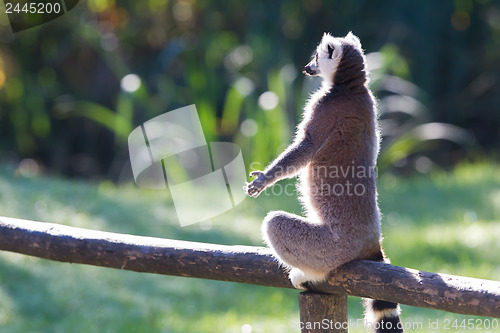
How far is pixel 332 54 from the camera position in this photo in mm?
2434

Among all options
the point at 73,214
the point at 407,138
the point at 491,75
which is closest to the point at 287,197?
the point at 407,138

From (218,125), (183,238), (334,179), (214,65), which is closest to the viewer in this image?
(334,179)

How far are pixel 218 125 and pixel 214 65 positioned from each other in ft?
2.83

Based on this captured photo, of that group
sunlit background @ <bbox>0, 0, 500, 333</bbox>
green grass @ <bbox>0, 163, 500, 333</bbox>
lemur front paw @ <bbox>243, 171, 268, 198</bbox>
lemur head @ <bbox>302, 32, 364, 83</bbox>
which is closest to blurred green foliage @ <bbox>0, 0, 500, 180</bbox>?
sunlit background @ <bbox>0, 0, 500, 333</bbox>

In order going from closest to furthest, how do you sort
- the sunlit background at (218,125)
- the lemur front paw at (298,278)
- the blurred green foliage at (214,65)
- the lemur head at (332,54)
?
the lemur front paw at (298,278)
the lemur head at (332,54)
the sunlit background at (218,125)
the blurred green foliage at (214,65)

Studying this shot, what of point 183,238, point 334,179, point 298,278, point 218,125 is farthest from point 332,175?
point 218,125

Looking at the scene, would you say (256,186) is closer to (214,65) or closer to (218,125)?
(218,125)

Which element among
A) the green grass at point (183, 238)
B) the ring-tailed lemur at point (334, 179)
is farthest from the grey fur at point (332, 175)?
the green grass at point (183, 238)

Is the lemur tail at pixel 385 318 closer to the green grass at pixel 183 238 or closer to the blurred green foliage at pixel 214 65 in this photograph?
the green grass at pixel 183 238

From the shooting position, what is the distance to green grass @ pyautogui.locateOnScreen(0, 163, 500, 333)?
3980 millimetres

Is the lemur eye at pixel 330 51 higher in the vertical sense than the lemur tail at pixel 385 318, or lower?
higher

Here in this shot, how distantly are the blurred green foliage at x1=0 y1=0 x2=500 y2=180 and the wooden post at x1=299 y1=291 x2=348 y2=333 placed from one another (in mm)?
4791

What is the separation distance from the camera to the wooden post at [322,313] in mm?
2246

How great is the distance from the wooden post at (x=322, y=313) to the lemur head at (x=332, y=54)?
86 centimetres
